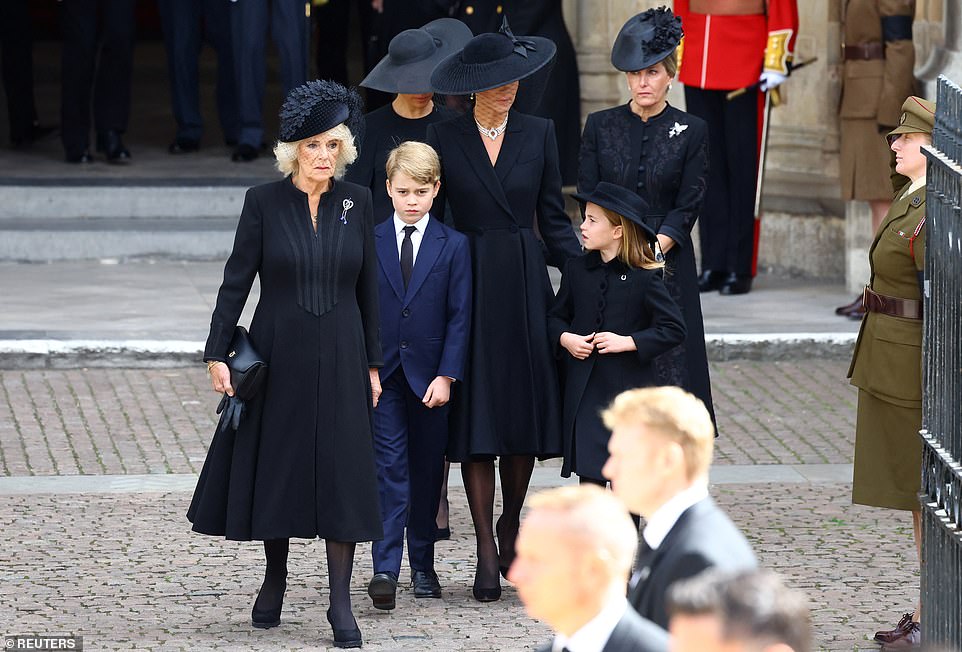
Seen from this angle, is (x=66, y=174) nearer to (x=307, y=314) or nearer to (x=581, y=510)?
(x=307, y=314)

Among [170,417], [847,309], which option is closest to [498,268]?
[170,417]

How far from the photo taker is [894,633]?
5750 mm

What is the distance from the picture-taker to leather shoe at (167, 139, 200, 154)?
47.8 ft

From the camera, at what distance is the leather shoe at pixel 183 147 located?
14.6 m

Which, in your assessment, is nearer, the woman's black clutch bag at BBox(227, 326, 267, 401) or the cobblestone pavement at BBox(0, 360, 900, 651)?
the woman's black clutch bag at BBox(227, 326, 267, 401)

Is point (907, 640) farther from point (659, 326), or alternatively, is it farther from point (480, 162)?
point (480, 162)

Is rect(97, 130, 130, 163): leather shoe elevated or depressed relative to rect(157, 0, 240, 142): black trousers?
depressed

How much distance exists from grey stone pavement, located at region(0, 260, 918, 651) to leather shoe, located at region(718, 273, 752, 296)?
10cm

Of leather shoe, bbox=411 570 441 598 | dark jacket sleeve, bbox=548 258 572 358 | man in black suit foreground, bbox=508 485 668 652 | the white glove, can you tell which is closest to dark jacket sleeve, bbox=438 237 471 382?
dark jacket sleeve, bbox=548 258 572 358

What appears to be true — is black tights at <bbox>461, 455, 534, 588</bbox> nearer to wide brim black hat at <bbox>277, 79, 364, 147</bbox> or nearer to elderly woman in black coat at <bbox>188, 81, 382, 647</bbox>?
elderly woman in black coat at <bbox>188, 81, 382, 647</bbox>

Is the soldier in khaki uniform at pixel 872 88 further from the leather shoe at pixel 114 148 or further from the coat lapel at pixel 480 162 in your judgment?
the leather shoe at pixel 114 148

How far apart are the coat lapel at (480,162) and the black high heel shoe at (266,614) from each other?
151 cm

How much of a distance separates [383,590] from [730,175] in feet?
19.5

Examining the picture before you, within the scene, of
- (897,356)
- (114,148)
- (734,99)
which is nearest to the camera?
(897,356)
